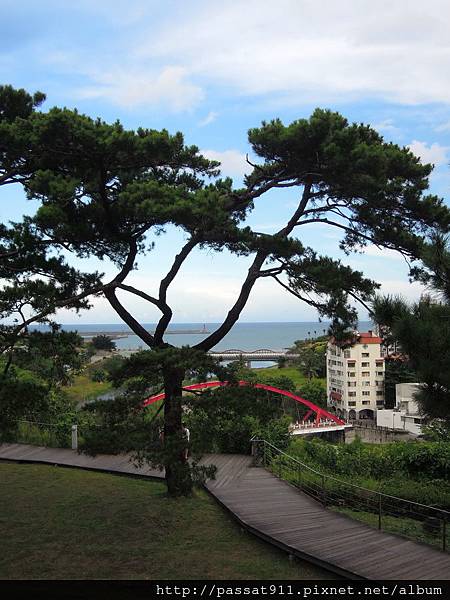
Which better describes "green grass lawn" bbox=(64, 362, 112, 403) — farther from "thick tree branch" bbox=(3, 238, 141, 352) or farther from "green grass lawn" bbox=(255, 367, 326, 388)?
"thick tree branch" bbox=(3, 238, 141, 352)

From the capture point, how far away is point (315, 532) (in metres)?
6.63

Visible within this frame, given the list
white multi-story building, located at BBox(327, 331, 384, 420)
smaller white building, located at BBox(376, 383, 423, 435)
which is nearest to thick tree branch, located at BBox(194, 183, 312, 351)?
smaller white building, located at BBox(376, 383, 423, 435)

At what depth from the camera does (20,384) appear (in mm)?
6980

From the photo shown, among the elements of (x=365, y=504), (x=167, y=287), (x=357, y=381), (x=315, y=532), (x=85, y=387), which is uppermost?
(x=167, y=287)

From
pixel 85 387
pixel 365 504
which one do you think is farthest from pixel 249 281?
pixel 85 387

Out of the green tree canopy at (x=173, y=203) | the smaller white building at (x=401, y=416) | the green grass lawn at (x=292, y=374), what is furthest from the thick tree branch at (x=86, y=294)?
the green grass lawn at (x=292, y=374)

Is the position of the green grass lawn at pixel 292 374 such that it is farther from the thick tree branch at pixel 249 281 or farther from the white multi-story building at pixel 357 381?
the thick tree branch at pixel 249 281

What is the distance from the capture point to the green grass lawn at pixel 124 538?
5.66 m

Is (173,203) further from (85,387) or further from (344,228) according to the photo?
(85,387)

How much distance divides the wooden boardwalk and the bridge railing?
29 cm

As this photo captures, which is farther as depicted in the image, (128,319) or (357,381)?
(357,381)

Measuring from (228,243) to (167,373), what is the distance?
8.43 feet

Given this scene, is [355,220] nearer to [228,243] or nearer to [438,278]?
[228,243]

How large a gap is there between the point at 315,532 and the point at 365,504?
7.85ft
